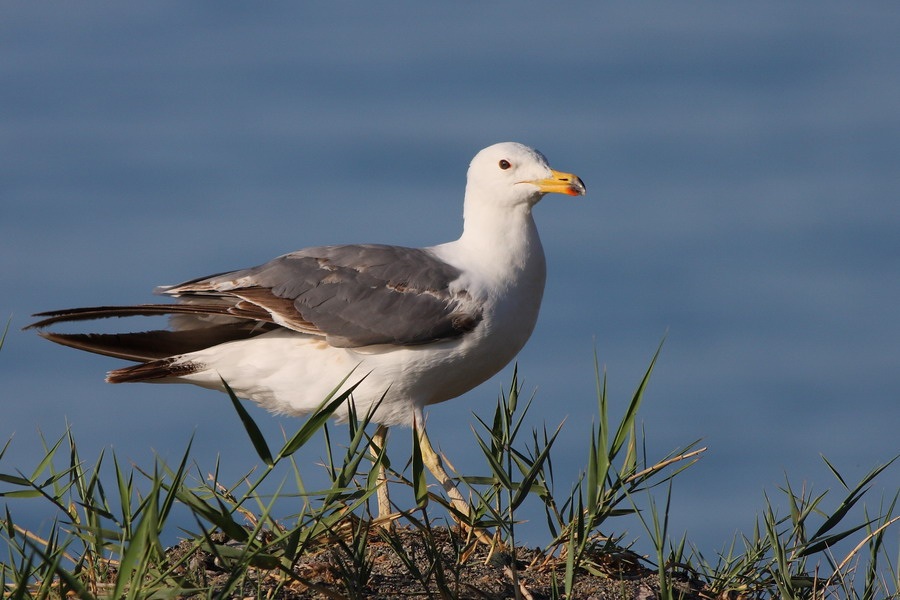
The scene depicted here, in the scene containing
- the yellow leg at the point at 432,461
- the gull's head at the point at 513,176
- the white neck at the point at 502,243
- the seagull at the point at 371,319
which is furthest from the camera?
the gull's head at the point at 513,176

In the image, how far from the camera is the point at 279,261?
695 centimetres

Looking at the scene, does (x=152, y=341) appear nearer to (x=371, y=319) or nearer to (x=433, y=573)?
(x=371, y=319)

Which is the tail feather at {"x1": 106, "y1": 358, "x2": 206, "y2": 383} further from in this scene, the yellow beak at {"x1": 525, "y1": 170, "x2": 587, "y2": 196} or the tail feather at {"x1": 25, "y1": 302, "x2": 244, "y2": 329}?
the yellow beak at {"x1": 525, "y1": 170, "x2": 587, "y2": 196}

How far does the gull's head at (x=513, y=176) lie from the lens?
7.11 meters

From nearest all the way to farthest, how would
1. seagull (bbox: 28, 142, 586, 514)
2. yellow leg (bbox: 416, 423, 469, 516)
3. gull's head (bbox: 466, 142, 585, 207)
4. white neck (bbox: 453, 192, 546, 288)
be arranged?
yellow leg (bbox: 416, 423, 469, 516) < seagull (bbox: 28, 142, 586, 514) < white neck (bbox: 453, 192, 546, 288) < gull's head (bbox: 466, 142, 585, 207)

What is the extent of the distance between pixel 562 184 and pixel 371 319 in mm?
1431

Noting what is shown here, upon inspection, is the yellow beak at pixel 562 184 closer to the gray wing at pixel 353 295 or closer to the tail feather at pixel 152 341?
the gray wing at pixel 353 295

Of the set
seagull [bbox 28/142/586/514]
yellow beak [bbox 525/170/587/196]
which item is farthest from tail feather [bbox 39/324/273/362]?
yellow beak [bbox 525/170/587/196]

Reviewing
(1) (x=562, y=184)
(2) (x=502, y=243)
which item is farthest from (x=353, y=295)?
(1) (x=562, y=184)

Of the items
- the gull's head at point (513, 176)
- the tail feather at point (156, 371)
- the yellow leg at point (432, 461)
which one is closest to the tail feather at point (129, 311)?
the tail feather at point (156, 371)

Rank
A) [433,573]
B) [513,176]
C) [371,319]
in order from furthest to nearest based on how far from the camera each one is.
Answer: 1. [513,176]
2. [371,319]
3. [433,573]

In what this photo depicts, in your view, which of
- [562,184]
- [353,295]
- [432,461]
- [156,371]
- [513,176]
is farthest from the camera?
[513,176]

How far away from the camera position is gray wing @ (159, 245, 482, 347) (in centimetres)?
644

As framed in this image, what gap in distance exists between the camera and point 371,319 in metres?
Result: 6.54
